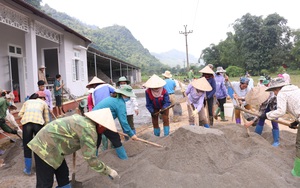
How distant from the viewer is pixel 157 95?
189 inches

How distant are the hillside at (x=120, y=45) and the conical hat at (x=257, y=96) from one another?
45051 millimetres

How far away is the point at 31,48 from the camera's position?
324 inches

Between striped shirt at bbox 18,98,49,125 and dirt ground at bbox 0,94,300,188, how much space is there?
85cm

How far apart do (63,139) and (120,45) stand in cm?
7659

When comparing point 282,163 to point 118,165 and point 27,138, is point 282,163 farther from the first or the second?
point 27,138

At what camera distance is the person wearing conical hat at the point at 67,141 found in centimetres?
248

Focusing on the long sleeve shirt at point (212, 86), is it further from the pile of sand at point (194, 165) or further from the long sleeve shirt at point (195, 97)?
the pile of sand at point (194, 165)

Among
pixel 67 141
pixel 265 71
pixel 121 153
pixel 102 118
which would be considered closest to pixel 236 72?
pixel 265 71

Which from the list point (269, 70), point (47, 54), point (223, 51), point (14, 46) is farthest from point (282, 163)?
point (223, 51)

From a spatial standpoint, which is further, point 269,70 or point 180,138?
point 269,70

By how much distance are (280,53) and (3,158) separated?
35.7 meters

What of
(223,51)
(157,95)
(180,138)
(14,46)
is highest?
(223,51)

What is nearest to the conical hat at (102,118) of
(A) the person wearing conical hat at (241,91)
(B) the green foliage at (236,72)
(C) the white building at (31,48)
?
(A) the person wearing conical hat at (241,91)

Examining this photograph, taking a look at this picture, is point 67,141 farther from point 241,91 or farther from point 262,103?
point 241,91
